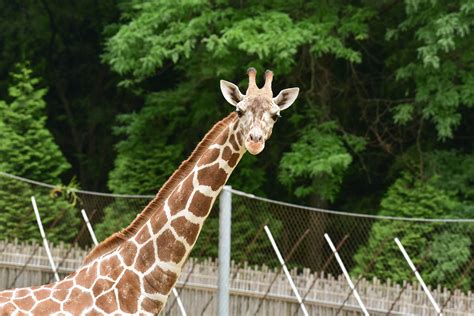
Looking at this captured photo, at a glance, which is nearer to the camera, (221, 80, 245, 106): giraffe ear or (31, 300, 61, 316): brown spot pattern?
(31, 300, 61, 316): brown spot pattern

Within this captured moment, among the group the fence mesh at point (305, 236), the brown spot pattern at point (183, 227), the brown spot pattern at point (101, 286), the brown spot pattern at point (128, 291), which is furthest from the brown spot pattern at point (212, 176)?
the fence mesh at point (305, 236)

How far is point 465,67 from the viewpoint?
48.5ft

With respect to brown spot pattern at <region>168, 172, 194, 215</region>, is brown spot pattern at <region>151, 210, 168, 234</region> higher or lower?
lower

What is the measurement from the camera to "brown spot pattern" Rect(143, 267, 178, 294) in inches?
249

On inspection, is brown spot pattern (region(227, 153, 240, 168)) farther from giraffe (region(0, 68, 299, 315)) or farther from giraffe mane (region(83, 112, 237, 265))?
giraffe mane (region(83, 112, 237, 265))

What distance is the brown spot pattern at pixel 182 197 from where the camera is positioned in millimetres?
6426

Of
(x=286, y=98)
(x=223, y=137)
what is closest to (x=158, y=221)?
(x=223, y=137)

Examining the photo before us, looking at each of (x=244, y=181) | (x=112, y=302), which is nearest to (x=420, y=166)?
(x=244, y=181)

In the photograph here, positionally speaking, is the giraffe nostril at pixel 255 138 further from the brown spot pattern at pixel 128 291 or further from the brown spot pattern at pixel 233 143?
the brown spot pattern at pixel 128 291

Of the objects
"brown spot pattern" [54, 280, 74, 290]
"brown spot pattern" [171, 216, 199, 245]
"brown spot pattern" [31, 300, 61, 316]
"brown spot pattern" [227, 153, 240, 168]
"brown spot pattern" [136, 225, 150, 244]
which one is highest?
"brown spot pattern" [227, 153, 240, 168]

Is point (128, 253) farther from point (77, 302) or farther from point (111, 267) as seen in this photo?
point (77, 302)

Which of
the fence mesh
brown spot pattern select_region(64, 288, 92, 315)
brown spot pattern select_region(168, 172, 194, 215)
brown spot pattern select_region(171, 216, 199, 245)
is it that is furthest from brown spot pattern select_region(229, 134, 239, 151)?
the fence mesh

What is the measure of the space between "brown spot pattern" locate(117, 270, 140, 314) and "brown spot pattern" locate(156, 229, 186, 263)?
0.70 ft

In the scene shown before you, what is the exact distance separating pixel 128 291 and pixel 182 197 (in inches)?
25.3
